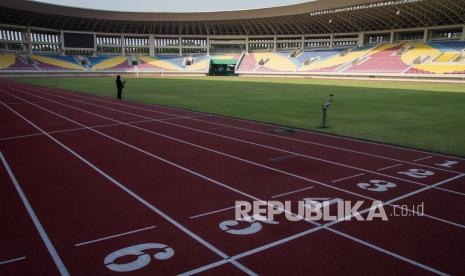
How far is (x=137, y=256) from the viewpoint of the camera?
15.7ft

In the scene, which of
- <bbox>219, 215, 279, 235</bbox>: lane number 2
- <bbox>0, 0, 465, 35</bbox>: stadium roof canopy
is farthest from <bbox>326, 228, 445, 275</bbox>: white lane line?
<bbox>0, 0, 465, 35</bbox>: stadium roof canopy

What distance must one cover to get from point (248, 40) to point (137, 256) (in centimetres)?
8717

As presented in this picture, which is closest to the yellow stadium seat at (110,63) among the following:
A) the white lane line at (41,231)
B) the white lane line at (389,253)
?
the white lane line at (41,231)

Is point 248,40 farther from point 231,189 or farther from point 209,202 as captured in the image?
point 209,202

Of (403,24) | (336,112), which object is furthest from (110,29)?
(336,112)

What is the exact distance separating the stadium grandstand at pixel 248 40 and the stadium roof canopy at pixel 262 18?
0.18 metres

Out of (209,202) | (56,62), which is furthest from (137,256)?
(56,62)

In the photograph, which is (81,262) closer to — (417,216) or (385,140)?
(417,216)

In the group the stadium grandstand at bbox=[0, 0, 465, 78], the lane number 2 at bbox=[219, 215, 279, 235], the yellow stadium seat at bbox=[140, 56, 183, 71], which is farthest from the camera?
the yellow stadium seat at bbox=[140, 56, 183, 71]

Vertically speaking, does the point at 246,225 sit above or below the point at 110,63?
below

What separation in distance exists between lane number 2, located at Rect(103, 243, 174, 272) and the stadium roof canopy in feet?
182

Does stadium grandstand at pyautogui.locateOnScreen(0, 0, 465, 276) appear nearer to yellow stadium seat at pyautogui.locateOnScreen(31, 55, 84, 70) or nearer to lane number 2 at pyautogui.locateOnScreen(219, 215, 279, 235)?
lane number 2 at pyautogui.locateOnScreen(219, 215, 279, 235)

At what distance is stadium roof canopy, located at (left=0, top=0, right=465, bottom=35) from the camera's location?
5572cm

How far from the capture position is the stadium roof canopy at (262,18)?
183 feet
